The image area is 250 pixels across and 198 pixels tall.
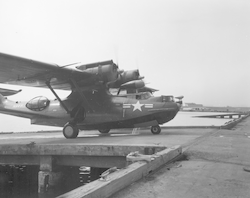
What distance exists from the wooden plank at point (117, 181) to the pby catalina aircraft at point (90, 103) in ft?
A: 27.0

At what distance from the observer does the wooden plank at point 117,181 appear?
3.05m

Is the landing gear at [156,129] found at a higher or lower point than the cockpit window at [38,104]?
lower

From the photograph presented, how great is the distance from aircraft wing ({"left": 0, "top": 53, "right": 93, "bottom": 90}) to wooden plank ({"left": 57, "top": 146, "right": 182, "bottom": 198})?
765 centimetres

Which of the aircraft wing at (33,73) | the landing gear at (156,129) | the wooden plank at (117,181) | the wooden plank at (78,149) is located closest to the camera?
the wooden plank at (117,181)

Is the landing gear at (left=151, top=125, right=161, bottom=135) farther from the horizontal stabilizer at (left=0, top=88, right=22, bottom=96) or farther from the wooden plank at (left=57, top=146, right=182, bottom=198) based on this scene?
the horizontal stabilizer at (left=0, top=88, right=22, bottom=96)

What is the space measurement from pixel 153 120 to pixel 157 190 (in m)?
10.1

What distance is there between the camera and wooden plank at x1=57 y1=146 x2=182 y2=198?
10.0 feet

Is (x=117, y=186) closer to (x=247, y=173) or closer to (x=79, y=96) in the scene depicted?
(x=247, y=173)

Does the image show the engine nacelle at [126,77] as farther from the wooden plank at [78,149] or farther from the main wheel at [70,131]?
the wooden plank at [78,149]

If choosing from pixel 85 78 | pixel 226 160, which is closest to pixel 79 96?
pixel 85 78

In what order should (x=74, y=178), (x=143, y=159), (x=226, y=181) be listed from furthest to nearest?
(x=74, y=178) < (x=143, y=159) < (x=226, y=181)

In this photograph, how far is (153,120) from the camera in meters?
13.9

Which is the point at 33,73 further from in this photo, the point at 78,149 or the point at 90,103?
the point at 78,149

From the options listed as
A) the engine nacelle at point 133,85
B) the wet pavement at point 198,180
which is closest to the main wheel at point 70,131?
the engine nacelle at point 133,85
